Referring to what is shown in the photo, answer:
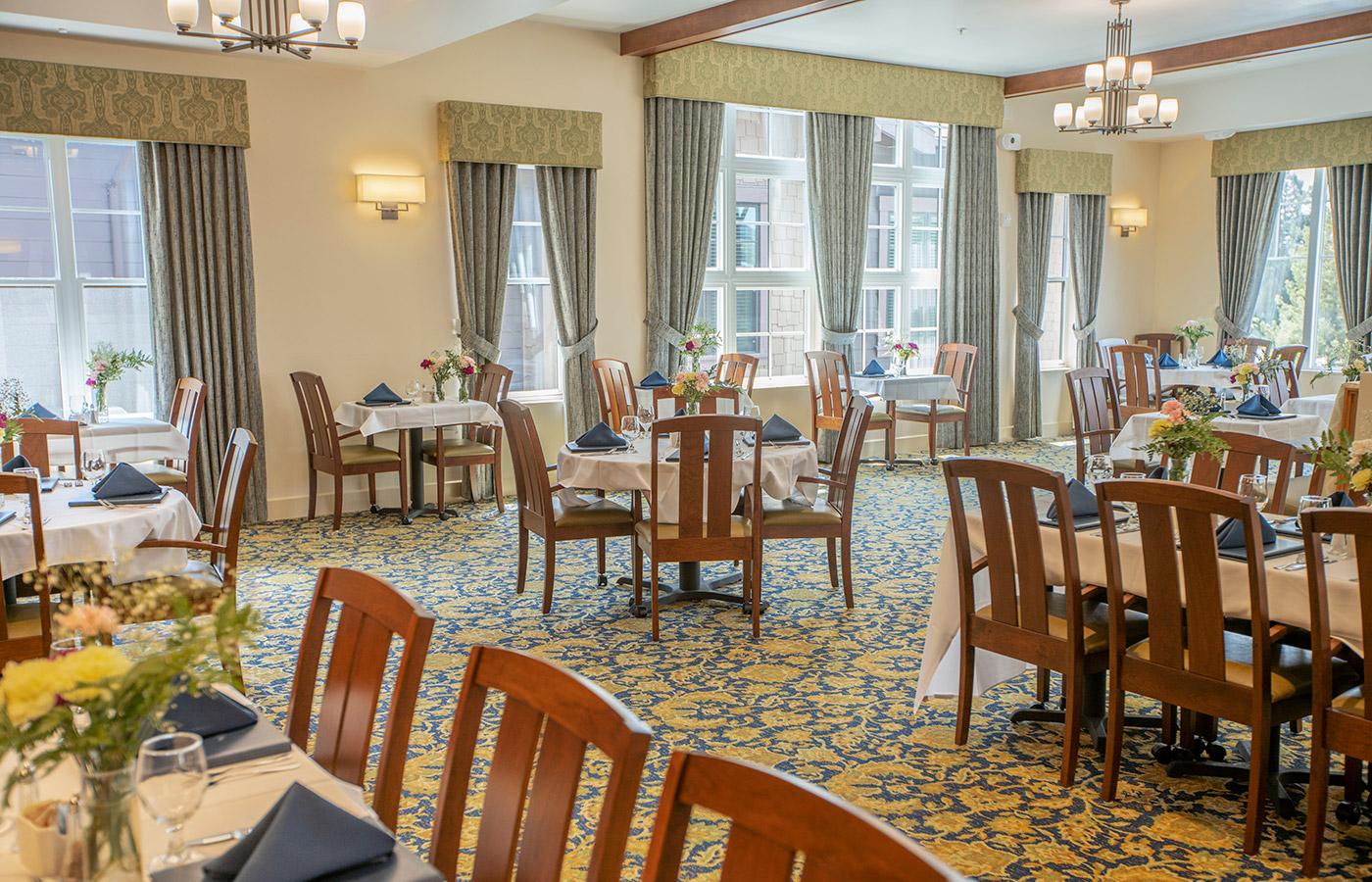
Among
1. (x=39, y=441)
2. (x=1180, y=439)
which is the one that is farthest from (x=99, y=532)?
(x=1180, y=439)

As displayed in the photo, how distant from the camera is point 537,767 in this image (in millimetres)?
1641

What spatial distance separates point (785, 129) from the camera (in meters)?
9.93

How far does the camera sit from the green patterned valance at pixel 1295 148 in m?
10.9

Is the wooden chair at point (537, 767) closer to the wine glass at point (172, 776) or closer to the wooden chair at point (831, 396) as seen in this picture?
the wine glass at point (172, 776)

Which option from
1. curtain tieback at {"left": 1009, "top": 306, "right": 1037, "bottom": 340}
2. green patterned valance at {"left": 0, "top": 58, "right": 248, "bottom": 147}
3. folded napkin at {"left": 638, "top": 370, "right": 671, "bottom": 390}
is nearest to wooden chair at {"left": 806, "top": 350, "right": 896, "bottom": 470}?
folded napkin at {"left": 638, "top": 370, "right": 671, "bottom": 390}

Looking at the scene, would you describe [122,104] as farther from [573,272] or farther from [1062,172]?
[1062,172]

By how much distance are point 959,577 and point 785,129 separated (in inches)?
269

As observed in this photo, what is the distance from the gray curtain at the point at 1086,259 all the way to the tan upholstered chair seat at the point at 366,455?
7.71 meters

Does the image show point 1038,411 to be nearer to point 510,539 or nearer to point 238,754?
point 510,539

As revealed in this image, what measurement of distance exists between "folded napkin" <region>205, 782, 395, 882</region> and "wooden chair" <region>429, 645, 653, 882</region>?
0.17 m

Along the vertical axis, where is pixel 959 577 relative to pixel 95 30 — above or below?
below

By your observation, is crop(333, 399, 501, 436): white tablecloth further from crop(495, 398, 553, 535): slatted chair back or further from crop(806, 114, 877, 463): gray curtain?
crop(806, 114, 877, 463): gray curtain

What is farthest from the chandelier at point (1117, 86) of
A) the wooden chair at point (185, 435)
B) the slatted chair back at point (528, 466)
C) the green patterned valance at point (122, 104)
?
the wooden chair at point (185, 435)

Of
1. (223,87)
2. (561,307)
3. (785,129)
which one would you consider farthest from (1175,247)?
(223,87)
